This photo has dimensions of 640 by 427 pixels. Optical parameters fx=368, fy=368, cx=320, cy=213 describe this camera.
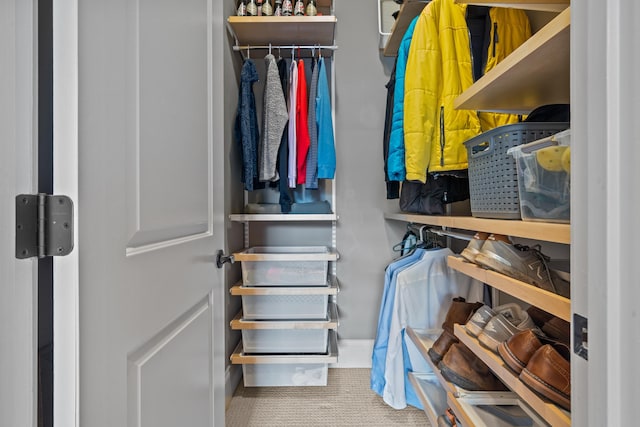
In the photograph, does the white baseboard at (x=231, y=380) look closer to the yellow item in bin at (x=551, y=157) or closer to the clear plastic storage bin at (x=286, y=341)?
the clear plastic storage bin at (x=286, y=341)

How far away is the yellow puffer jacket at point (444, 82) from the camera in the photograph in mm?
1169

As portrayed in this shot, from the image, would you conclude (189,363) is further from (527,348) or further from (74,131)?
(527,348)

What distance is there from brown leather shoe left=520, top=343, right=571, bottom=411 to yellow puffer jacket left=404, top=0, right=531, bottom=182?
60cm

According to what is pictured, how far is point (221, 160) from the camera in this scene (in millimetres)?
1114

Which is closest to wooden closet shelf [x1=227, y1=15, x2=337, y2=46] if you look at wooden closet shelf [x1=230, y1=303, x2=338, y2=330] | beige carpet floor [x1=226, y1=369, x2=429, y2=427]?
wooden closet shelf [x1=230, y1=303, x2=338, y2=330]

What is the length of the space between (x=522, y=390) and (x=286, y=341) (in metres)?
1.24

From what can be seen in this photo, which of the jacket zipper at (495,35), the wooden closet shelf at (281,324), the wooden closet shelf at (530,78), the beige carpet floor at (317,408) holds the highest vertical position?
the jacket zipper at (495,35)

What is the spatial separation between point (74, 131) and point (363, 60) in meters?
2.03

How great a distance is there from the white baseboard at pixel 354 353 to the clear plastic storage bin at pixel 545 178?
65.0 inches

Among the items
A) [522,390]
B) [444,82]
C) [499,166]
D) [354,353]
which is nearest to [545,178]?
[499,166]

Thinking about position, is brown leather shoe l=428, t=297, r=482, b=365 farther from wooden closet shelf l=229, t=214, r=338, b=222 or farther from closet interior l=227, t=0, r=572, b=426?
wooden closet shelf l=229, t=214, r=338, b=222

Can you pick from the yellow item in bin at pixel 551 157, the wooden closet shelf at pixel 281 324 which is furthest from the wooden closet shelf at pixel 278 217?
the yellow item in bin at pixel 551 157

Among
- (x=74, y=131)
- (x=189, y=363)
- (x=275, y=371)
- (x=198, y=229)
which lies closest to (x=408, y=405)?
(x=275, y=371)

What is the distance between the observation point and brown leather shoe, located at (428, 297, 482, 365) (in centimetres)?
124
